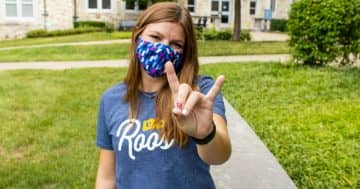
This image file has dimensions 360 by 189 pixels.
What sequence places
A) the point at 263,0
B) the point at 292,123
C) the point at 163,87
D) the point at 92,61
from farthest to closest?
the point at 263,0, the point at 92,61, the point at 292,123, the point at 163,87

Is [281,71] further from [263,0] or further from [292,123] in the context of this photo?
[263,0]

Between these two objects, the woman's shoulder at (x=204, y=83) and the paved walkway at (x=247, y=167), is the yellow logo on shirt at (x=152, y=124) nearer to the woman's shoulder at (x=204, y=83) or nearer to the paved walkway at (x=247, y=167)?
the woman's shoulder at (x=204, y=83)

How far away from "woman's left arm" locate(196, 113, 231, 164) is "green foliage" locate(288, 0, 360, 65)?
287 inches

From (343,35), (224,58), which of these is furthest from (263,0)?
(343,35)

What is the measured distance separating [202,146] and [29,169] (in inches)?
117

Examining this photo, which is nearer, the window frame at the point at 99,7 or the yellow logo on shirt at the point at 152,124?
the yellow logo on shirt at the point at 152,124

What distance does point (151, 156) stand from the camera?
1.67 m

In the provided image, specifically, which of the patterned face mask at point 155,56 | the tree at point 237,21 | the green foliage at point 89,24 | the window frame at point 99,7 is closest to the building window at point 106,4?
the window frame at point 99,7

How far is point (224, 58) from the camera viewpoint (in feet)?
39.5

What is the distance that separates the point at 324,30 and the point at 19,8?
1791 centimetres

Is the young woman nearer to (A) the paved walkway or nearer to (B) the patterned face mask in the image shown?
(B) the patterned face mask

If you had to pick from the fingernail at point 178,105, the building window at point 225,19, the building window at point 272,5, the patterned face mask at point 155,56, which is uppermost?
the building window at point 272,5

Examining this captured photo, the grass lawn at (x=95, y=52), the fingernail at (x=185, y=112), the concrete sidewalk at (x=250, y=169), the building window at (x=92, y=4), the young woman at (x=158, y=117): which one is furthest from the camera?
the building window at (x=92, y=4)

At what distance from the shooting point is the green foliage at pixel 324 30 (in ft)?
27.5
